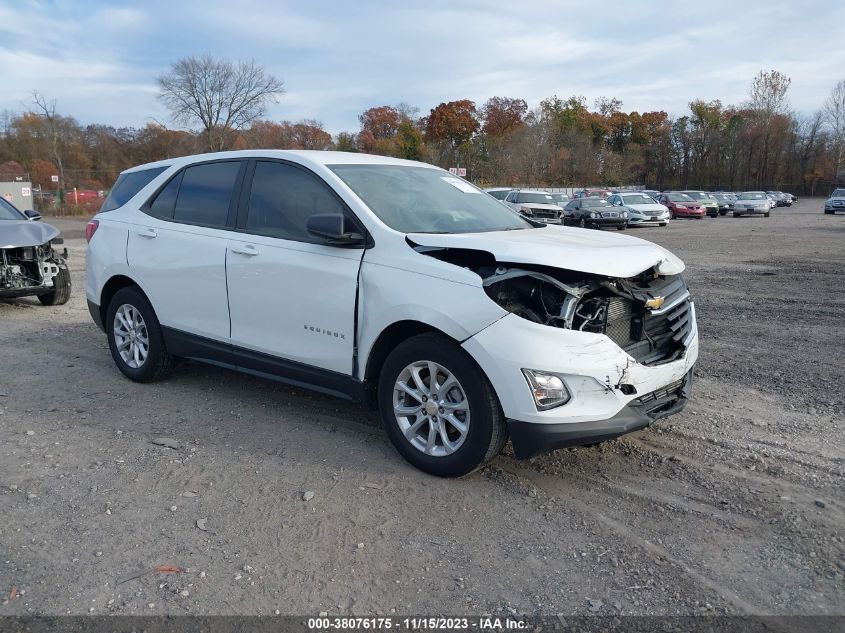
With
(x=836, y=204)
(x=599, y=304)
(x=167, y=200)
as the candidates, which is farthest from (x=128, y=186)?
(x=836, y=204)

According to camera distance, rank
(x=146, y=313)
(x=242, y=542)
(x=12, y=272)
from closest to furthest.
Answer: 1. (x=242, y=542)
2. (x=146, y=313)
3. (x=12, y=272)

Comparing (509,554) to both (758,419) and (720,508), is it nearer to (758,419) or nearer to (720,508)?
(720,508)

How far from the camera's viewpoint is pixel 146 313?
5762 mm

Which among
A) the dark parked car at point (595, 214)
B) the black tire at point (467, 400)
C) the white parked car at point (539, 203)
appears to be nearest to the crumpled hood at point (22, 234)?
the black tire at point (467, 400)

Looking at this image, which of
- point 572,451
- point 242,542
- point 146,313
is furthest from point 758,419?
point 146,313

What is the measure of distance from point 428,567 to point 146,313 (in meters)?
3.66

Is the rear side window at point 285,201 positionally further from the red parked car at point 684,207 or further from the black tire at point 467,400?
the red parked car at point 684,207

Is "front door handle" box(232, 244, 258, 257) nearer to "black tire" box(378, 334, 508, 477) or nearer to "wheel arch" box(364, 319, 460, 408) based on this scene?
"wheel arch" box(364, 319, 460, 408)

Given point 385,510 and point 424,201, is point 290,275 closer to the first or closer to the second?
point 424,201

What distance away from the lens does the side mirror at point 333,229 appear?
4.22 metres

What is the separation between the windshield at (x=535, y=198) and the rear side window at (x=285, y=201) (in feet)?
85.7

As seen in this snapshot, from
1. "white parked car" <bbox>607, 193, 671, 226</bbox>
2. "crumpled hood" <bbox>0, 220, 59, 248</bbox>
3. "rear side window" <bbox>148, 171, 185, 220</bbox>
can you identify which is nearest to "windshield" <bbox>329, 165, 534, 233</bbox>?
"rear side window" <bbox>148, 171, 185, 220</bbox>

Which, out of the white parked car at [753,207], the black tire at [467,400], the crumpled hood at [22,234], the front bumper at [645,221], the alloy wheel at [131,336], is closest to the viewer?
the black tire at [467,400]

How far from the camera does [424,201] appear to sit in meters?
4.87
